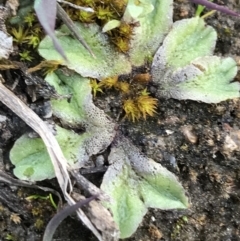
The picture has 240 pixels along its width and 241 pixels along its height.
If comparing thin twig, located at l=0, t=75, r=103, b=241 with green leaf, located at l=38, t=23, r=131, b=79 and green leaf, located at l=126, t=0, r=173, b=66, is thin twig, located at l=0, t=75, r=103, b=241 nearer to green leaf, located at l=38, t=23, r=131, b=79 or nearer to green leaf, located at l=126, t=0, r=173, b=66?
green leaf, located at l=38, t=23, r=131, b=79

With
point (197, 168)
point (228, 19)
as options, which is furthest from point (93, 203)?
point (228, 19)

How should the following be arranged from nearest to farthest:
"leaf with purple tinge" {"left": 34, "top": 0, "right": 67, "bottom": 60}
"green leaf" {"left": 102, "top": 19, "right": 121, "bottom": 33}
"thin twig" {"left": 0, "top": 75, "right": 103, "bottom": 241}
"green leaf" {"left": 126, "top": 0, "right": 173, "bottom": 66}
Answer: "leaf with purple tinge" {"left": 34, "top": 0, "right": 67, "bottom": 60} → "thin twig" {"left": 0, "top": 75, "right": 103, "bottom": 241} → "green leaf" {"left": 102, "top": 19, "right": 121, "bottom": 33} → "green leaf" {"left": 126, "top": 0, "right": 173, "bottom": 66}

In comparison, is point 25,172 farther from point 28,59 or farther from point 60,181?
point 28,59

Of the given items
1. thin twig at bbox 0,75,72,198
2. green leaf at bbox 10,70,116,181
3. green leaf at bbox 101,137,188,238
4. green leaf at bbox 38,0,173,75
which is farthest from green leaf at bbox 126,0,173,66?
thin twig at bbox 0,75,72,198

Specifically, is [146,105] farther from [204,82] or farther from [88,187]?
[88,187]

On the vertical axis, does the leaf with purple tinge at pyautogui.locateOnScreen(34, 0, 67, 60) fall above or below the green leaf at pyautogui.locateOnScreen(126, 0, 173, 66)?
above

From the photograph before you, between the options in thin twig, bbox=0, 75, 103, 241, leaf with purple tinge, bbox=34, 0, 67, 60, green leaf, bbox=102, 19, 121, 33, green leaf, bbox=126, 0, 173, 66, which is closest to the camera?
leaf with purple tinge, bbox=34, 0, 67, 60

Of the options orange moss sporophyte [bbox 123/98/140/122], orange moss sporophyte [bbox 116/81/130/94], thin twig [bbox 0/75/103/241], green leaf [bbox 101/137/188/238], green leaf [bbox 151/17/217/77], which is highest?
green leaf [bbox 151/17/217/77]

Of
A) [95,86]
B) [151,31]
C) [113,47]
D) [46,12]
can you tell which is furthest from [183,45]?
[46,12]
